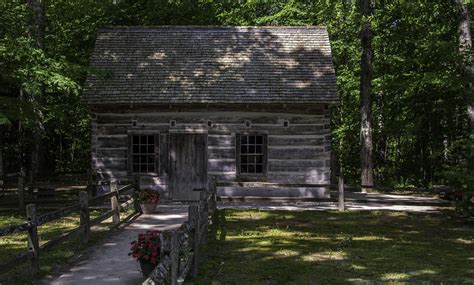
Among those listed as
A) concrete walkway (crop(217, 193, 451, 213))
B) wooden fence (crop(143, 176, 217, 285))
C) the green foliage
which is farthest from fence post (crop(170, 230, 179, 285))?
the green foliage

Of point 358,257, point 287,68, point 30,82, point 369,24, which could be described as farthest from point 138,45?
point 358,257

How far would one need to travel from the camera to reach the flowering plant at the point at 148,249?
7.57 meters

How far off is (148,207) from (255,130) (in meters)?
5.27

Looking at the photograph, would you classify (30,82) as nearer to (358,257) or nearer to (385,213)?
(358,257)

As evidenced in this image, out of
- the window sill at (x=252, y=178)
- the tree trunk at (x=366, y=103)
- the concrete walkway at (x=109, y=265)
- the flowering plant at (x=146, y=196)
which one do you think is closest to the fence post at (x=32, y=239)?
the concrete walkway at (x=109, y=265)

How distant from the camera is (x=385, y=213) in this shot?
16391mm

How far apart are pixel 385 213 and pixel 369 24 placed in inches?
361

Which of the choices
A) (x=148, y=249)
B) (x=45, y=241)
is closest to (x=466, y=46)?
(x=148, y=249)

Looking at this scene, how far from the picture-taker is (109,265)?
29.0ft

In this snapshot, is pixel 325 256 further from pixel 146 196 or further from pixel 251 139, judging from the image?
pixel 251 139

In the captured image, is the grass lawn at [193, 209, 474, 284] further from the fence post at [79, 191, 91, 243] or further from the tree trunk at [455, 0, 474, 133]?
the tree trunk at [455, 0, 474, 133]

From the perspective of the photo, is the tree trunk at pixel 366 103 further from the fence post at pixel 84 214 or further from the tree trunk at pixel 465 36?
the fence post at pixel 84 214

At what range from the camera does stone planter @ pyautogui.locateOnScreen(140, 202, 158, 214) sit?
50.1 feet

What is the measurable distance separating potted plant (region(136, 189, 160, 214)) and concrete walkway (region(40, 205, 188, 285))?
2149mm
